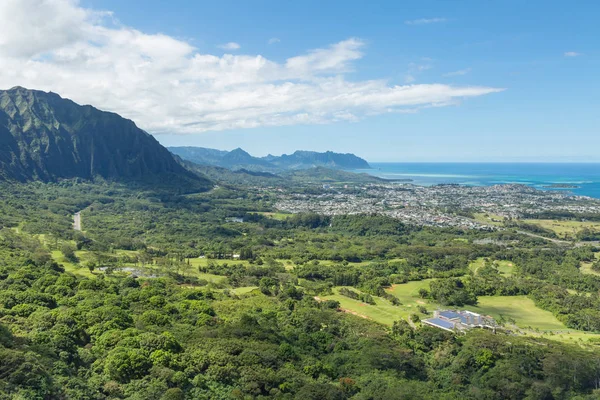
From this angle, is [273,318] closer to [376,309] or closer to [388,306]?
[376,309]

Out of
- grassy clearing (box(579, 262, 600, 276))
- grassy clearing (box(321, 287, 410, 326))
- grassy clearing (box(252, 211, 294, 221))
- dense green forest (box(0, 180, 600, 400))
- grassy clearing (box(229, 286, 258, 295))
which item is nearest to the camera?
dense green forest (box(0, 180, 600, 400))

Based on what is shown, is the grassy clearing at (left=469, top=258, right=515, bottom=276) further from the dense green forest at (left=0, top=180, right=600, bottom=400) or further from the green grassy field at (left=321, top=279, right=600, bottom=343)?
the green grassy field at (left=321, top=279, right=600, bottom=343)

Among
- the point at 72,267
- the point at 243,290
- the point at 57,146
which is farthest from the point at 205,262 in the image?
the point at 57,146

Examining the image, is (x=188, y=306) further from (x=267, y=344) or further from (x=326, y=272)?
(x=326, y=272)

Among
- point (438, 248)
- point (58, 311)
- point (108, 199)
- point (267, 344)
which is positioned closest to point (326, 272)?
point (438, 248)

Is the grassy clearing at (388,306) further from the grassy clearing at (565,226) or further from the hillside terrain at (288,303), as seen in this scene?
the grassy clearing at (565,226)

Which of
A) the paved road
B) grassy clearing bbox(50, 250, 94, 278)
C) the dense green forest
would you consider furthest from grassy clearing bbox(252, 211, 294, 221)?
grassy clearing bbox(50, 250, 94, 278)
